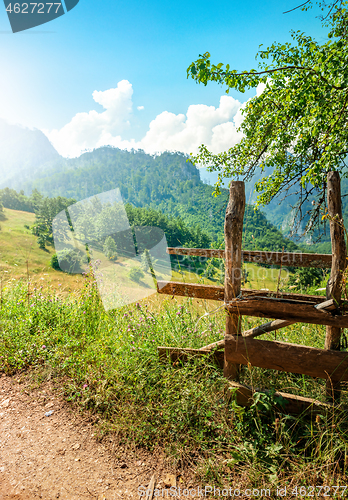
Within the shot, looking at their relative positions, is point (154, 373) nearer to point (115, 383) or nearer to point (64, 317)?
point (115, 383)

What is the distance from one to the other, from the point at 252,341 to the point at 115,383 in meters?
1.77

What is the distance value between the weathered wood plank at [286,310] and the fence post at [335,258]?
20 cm

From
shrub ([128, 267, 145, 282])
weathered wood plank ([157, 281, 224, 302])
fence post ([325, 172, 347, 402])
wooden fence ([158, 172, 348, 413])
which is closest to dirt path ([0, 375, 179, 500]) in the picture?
wooden fence ([158, 172, 348, 413])

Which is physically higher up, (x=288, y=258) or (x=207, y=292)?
(x=288, y=258)

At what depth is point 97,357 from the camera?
3.53 meters

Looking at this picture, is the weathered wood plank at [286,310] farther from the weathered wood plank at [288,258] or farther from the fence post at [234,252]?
the weathered wood plank at [288,258]

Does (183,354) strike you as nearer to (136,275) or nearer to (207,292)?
(207,292)

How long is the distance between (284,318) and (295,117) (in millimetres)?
4215

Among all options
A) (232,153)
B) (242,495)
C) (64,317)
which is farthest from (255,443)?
(232,153)

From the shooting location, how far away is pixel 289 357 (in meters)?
2.45

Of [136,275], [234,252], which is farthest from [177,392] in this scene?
[136,275]

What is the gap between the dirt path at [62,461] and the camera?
2137 millimetres

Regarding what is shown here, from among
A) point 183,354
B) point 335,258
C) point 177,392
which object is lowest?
point 177,392

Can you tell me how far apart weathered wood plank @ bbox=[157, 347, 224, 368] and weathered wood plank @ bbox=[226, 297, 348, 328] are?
721 millimetres
